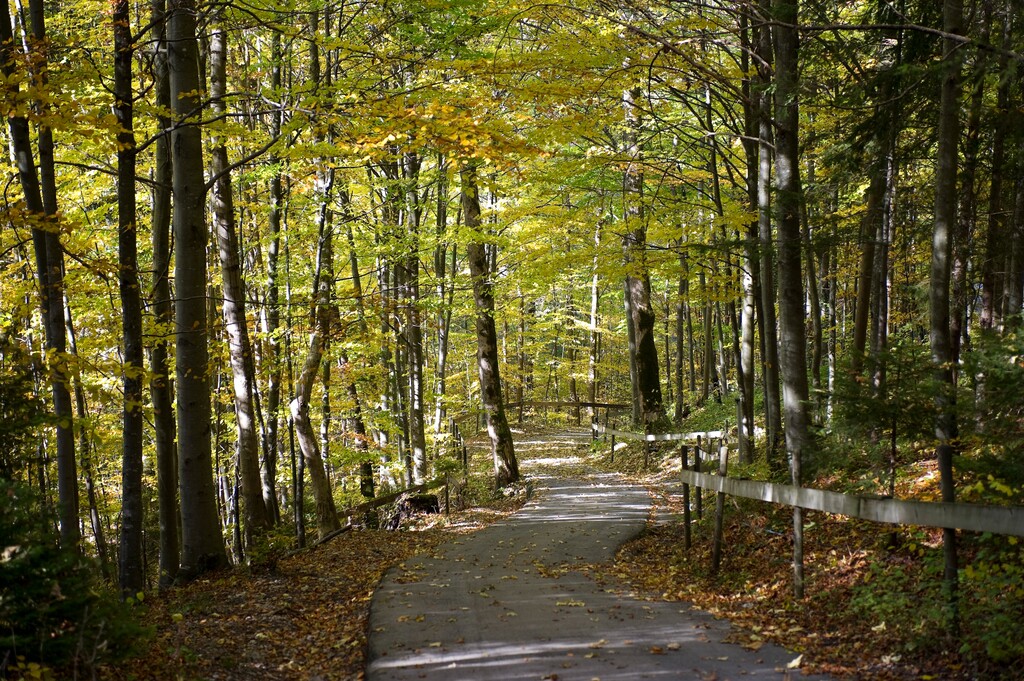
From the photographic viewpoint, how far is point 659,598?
8.00m

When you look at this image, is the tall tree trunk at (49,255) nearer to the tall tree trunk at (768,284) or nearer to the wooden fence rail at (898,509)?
the wooden fence rail at (898,509)

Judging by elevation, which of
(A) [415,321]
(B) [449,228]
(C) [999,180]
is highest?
(B) [449,228]

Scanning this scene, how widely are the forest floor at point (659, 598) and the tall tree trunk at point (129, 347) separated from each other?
614mm

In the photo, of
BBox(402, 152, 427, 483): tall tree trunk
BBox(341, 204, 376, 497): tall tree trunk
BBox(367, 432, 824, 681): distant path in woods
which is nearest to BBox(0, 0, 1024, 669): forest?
BBox(402, 152, 427, 483): tall tree trunk

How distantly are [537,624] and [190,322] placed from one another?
5.51 meters

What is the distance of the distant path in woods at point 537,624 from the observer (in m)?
5.68

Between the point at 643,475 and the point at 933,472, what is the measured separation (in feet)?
34.9

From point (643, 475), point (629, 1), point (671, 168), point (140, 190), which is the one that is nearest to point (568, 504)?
point (643, 475)

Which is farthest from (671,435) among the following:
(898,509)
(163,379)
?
(898,509)

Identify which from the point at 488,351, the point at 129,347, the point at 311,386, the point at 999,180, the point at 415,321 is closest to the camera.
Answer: the point at 129,347

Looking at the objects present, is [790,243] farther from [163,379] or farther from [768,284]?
[163,379]

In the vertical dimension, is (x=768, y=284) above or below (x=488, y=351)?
above

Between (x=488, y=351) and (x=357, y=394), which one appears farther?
(x=357, y=394)

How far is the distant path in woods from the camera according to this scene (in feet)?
18.6
